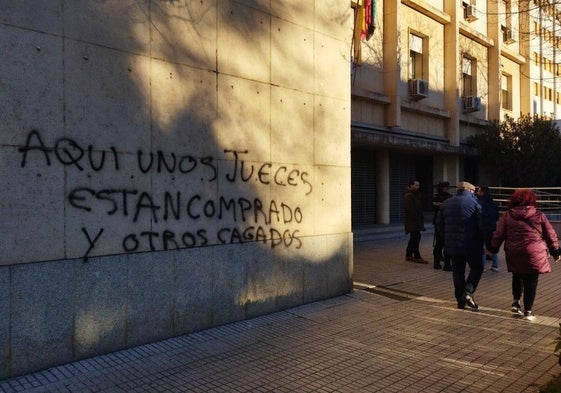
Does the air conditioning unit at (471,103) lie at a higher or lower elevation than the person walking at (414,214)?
higher

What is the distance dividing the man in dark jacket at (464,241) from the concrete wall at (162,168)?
152 cm

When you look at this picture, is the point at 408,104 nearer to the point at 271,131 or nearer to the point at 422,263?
the point at 422,263

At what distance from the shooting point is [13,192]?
13.6 feet

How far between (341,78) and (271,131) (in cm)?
173

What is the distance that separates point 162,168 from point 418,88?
1350 centimetres

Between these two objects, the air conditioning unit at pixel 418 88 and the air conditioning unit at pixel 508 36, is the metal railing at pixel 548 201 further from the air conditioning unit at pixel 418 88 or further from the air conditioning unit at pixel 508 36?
the air conditioning unit at pixel 508 36

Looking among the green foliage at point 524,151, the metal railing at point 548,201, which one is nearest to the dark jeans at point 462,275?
the metal railing at point 548,201

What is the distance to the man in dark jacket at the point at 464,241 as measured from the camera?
657cm

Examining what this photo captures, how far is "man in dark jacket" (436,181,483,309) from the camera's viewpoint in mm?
6574

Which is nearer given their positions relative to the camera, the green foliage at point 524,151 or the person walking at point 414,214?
the person walking at point 414,214

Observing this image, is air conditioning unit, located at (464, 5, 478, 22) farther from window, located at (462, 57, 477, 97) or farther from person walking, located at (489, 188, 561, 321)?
person walking, located at (489, 188, 561, 321)

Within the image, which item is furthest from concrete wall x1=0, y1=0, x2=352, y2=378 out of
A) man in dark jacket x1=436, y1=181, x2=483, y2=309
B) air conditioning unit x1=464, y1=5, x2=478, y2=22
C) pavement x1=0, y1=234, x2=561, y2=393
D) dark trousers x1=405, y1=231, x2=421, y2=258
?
air conditioning unit x1=464, y1=5, x2=478, y2=22

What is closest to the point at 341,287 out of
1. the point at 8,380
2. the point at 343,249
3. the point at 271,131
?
the point at 343,249

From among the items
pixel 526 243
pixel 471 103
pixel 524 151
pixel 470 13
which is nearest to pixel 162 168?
pixel 526 243
